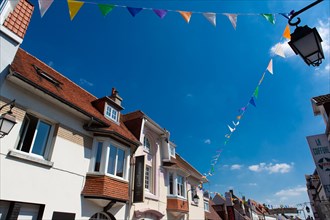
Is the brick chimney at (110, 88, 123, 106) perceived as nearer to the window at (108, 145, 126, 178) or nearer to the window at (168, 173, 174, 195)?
the window at (108, 145, 126, 178)

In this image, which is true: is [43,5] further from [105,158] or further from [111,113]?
[111,113]

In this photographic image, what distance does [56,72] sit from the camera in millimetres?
13555

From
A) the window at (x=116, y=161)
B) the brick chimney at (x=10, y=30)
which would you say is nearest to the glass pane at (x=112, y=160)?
the window at (x=116, y=161)

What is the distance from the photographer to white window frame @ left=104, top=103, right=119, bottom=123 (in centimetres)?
1408

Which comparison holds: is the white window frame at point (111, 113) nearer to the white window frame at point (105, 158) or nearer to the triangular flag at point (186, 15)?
the white window frame at point (105, 158)

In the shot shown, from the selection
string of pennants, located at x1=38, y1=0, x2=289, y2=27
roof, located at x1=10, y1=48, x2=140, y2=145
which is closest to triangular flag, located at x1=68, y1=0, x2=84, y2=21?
string of pennants, located at x1=38, y1=0, x2=289, y2=27

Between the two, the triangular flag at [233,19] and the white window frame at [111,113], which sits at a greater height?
the white window frame at [111,113]

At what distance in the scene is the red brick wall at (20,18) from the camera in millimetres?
8843

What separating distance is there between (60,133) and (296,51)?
9.28 meters

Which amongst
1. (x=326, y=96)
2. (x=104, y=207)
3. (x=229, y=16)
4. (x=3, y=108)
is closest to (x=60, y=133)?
(x=3, y=108)

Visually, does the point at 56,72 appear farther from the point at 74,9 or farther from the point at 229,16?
the point at 229,16

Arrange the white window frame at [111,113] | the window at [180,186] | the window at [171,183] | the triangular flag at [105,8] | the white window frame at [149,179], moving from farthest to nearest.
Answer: the window at [180,186], the window at [171,183], the white window frame at [149,179], the white window frame at [111,113], the triangular flag at [105,8]

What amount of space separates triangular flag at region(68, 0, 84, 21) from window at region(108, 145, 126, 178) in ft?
24.3

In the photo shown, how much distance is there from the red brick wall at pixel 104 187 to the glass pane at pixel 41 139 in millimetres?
2549
